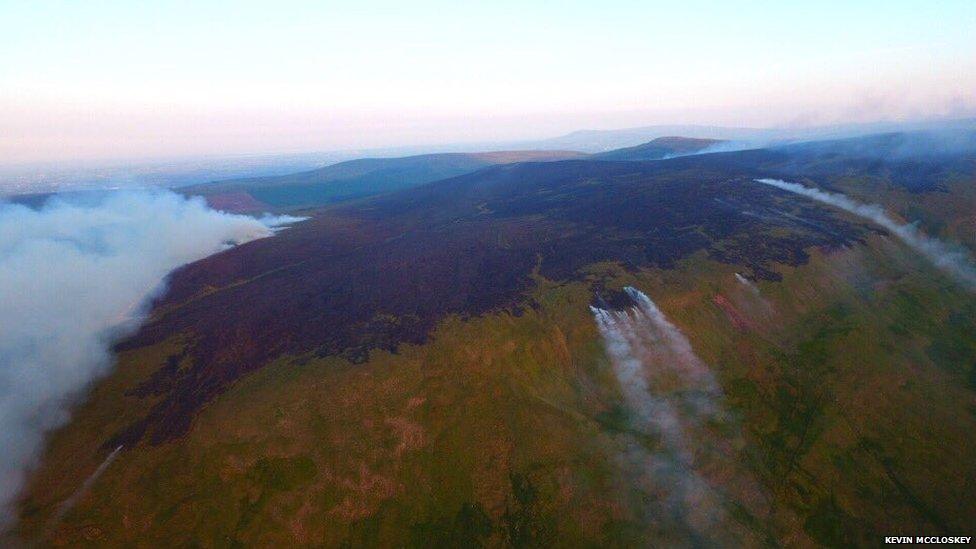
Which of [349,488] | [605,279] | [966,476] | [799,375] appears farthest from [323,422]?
[966,476]

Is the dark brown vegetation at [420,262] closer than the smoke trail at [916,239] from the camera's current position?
Yes

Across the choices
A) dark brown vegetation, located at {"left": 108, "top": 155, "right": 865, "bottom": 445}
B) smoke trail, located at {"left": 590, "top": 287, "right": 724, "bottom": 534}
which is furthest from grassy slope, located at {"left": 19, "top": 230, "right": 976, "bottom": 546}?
dark brown vegetation, located at {"left": 108, "top": 155, "right": 865, "bottom": 445}

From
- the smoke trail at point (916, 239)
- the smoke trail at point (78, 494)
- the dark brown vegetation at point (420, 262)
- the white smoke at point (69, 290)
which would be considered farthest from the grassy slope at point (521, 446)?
the smoke trail at point (916, 239)

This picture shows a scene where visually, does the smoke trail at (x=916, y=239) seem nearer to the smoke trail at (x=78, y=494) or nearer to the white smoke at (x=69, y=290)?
the smoke trail at (x=78, y=494)

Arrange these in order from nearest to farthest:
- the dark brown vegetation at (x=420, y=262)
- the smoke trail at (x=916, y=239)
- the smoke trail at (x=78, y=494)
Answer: the smoke trail at (x=78, y=494)
the dark brown vegetation at (x=420, y=262)
the smoke trail at (x=916, y=239)

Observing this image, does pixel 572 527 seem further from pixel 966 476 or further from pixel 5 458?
pixel 5 458

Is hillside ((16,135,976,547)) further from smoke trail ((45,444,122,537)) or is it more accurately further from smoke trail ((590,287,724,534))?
smoke trail ((45,444,122,537))
